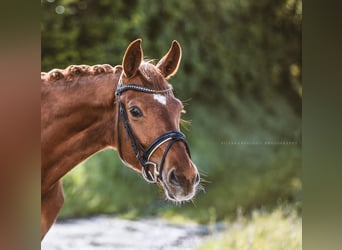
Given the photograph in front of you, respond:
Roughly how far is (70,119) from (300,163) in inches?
64.3

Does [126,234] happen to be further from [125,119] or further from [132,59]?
[132,59]

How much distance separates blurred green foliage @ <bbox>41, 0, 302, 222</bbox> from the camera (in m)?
3.40

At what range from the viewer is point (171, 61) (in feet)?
11.2

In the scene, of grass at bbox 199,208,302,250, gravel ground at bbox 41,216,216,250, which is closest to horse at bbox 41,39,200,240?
gravel ground at bbox 41,216,216,250

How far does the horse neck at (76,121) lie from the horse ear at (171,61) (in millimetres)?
327

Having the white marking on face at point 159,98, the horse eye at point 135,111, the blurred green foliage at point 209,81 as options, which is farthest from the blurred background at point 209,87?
the horse eye at point 135,111

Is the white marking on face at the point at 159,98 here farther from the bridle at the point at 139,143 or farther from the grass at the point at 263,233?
the grass at the point at 263,233

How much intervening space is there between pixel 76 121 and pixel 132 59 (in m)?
0.56

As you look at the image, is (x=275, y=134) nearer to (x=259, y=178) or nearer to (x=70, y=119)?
(x=259, y=178)

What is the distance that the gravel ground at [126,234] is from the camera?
3.43 metres
